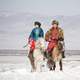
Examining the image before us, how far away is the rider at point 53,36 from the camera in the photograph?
11.5 m

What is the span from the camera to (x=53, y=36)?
11.5 m

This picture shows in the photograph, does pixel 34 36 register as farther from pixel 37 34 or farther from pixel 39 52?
pixel 39 52

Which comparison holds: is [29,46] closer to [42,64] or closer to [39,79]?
[42,64]

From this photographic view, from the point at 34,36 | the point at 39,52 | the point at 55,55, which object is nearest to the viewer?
the point at 39,52

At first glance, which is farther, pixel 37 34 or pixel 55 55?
pixel 55 55

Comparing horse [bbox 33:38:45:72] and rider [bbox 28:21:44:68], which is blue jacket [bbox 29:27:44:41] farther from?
horse [bbox 33:38:45:72]

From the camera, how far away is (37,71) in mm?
11375

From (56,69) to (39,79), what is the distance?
2053 mm

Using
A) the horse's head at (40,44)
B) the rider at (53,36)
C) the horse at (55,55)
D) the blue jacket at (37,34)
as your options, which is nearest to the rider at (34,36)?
the blue jacket at (37,34)

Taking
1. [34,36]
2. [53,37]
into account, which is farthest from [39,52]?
[53,37]

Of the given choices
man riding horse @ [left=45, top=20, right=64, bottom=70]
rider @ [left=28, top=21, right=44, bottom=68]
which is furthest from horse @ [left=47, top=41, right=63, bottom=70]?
rider @ [left=28, top=21, right=44, bottom=68]

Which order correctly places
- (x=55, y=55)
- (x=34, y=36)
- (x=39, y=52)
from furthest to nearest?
(x=55, y=55) → (x=34, y=36) → (x=39, y=52)

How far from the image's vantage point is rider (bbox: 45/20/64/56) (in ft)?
37.6

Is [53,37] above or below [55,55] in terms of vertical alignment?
above
